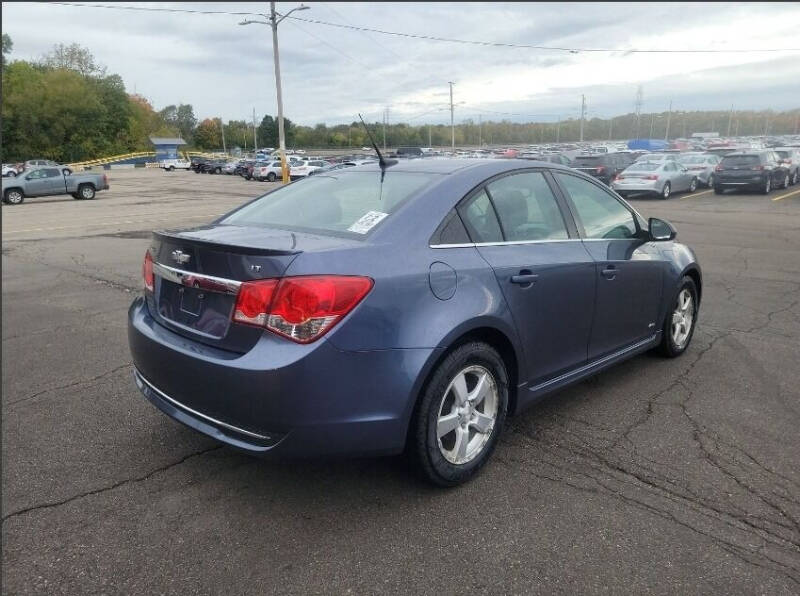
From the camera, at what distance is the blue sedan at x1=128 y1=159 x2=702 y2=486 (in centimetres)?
267

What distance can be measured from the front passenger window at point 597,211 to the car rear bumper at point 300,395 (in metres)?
1.85

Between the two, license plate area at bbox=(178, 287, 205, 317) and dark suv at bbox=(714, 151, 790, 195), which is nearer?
license plate area at bbox=(178, 287, 205, 317)

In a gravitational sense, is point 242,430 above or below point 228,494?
above

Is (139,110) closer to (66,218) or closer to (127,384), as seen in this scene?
(66,218)

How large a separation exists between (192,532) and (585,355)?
97.5 inches

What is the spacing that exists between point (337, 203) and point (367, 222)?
429 mm

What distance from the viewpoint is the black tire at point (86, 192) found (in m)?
28.4

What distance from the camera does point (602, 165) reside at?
29016mm

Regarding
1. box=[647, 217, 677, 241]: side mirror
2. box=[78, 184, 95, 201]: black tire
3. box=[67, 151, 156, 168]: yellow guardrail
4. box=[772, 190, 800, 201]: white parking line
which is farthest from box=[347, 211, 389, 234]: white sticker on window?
box=[67, 151, 156, 168]: yellow guardrail

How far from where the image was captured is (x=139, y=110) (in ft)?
358

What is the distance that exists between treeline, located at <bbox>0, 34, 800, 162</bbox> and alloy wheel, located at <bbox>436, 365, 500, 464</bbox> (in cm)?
6376

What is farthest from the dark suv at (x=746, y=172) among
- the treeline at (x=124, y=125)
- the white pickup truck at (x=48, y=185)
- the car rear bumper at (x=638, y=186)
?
the treeline at (x=124, y=125)

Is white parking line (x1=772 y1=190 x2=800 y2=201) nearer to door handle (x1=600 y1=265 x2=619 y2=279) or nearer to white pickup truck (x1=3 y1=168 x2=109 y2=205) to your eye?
door handle (x1=600 y1=265 x2=619 y2=279)

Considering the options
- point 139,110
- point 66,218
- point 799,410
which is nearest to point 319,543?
point 799,410
